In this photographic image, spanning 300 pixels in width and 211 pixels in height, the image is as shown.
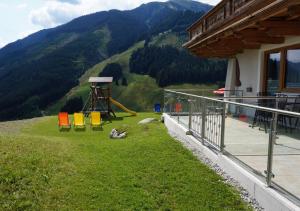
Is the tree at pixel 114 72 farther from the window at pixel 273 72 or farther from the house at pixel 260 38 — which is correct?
the window at pixel 273 72

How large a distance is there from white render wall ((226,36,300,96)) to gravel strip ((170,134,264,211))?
536 cm

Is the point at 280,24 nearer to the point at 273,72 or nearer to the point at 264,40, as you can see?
the point at 264,40

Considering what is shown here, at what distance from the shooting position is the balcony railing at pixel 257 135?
16.7ft

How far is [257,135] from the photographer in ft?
22.1

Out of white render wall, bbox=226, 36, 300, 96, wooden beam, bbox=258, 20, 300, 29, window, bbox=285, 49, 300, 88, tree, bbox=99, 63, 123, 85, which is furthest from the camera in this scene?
tree, bbox=99, 63, 123, 85

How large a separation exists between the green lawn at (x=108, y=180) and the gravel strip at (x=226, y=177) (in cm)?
13

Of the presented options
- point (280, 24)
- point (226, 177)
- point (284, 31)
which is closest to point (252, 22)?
point (280, 24)

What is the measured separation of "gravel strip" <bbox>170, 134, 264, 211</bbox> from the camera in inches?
215

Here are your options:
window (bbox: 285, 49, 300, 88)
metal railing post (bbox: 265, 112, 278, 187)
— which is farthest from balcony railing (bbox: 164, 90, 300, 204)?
window (bbox: 285, 49, 300, 88)

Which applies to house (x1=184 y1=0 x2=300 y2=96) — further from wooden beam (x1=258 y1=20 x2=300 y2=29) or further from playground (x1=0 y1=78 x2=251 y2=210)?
playground (x1=0 y1=78 x2=251 y2=210)

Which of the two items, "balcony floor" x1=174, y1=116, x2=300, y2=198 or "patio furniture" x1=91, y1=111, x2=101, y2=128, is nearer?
"balcony floor" x1=174, y1=116, x2=300, y2=198

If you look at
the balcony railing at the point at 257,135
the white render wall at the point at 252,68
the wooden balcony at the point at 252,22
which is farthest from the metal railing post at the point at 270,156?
the white render wall at the point at 252,68

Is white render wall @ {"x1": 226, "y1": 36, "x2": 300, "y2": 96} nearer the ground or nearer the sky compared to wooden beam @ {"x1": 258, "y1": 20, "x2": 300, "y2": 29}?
nearer the ground

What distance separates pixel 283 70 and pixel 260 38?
1759mm
